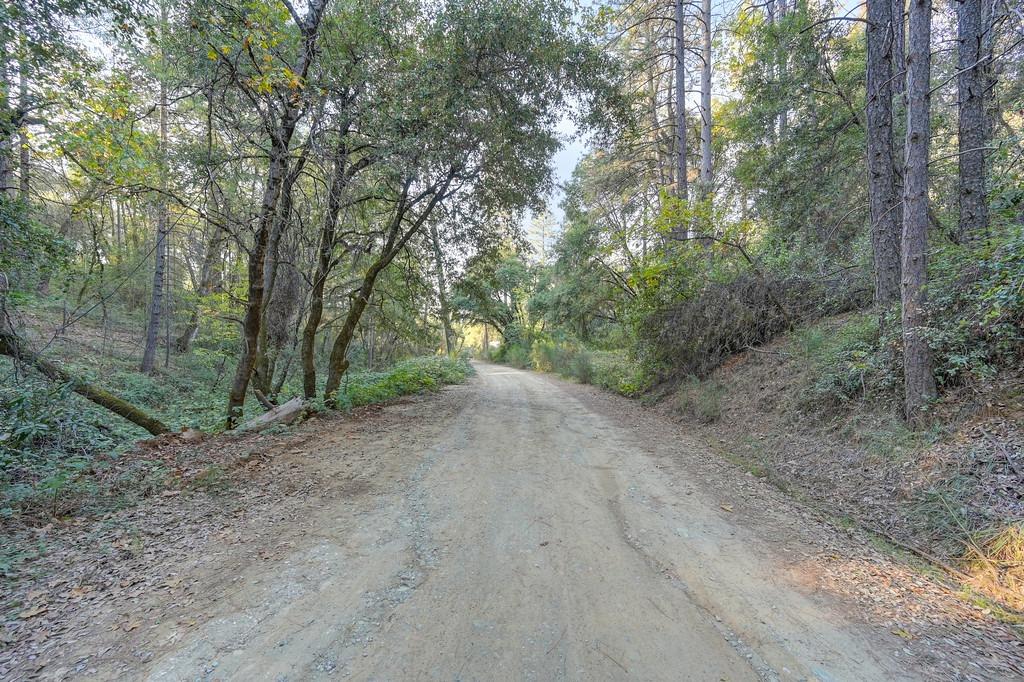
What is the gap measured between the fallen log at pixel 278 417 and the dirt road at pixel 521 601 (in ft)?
12.3

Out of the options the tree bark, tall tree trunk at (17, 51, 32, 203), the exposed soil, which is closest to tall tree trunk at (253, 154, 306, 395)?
the tree bark

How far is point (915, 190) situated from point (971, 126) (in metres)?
3.15

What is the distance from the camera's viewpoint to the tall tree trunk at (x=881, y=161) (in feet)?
21.3

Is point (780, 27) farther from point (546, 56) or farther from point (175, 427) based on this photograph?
point (175, 427)

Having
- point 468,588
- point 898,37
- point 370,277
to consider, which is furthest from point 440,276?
point 898,37

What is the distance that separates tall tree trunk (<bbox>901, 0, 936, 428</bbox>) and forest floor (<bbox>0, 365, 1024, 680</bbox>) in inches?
101

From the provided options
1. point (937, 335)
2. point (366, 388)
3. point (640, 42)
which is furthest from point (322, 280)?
point (640, 42)

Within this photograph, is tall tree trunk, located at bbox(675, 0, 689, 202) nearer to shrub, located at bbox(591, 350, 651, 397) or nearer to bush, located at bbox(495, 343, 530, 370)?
shrub, located at bbox(591, 350, 651, 397)

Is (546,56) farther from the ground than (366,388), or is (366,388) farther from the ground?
(546,56)

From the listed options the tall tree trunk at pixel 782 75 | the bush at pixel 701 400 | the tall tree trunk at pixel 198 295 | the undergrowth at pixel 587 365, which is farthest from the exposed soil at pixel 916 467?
the tall tree trunk at pixel 198 295

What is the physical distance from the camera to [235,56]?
5531 millimetres

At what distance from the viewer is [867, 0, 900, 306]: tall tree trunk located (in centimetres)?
649

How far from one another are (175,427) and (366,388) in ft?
12.1

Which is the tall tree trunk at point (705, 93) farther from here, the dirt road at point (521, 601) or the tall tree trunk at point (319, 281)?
the dirt road at point (521, 601)
